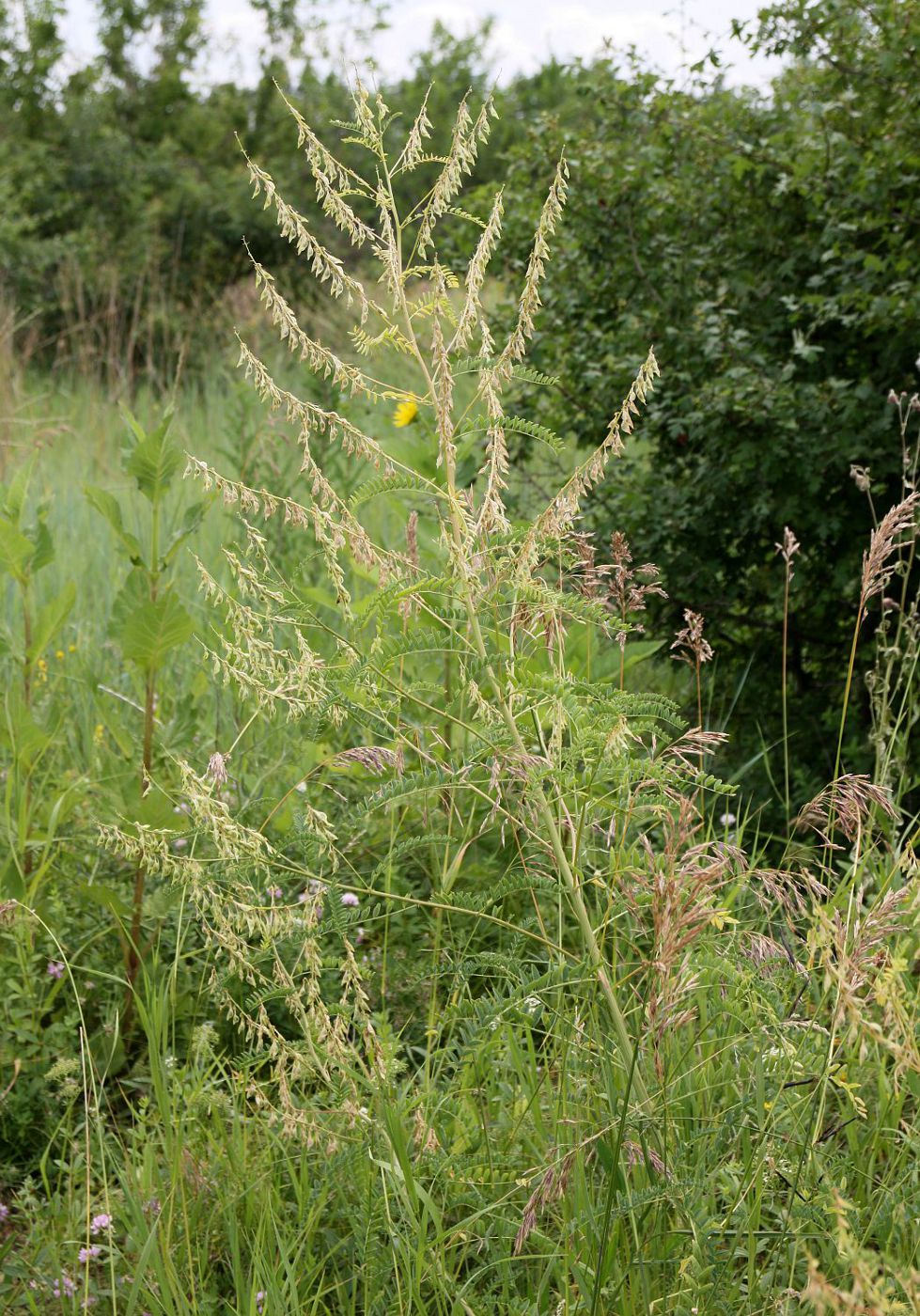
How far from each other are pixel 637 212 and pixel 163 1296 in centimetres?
319

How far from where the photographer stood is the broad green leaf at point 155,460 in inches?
86.0

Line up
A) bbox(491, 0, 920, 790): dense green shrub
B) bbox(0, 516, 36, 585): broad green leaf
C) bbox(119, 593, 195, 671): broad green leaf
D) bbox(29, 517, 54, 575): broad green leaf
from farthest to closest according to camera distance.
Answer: bbox(491, 0, 920, 790): dense green shrub < bbox(29, 517, 54, 575): broad green leaf < bbox(0, 516, 36, 585): broad green leaf < bbox(119, 593, 195, 671): broad green leaf

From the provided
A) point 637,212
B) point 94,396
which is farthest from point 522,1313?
point 94,396

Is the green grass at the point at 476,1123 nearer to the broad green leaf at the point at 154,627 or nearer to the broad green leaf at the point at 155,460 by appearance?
the broad green leaf at the point at 154,627

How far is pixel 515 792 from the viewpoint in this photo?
2.12 metres

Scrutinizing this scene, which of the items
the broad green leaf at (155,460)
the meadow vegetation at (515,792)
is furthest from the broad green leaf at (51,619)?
the broad green leaf at (155,460)

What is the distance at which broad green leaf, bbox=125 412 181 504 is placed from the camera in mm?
2186

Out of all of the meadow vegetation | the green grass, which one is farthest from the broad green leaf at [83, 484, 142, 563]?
the green grass

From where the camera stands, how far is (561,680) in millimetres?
1367

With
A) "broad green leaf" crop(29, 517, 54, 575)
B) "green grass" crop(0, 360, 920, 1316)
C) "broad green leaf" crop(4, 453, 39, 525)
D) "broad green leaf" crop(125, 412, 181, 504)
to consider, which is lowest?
"green grass" crop(0, 360, 920, 1316)

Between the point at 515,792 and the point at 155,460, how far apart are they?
875 millimetres

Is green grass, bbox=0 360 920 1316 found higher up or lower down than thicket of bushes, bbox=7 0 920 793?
lower down

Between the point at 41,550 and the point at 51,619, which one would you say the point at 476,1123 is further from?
the point at 41,550

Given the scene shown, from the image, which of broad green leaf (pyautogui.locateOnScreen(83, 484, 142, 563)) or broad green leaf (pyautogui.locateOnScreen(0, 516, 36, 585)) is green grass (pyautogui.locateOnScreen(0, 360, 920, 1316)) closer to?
broad green leaf (pyautogui.locateOnScreen(0, 516, 36, 585))
